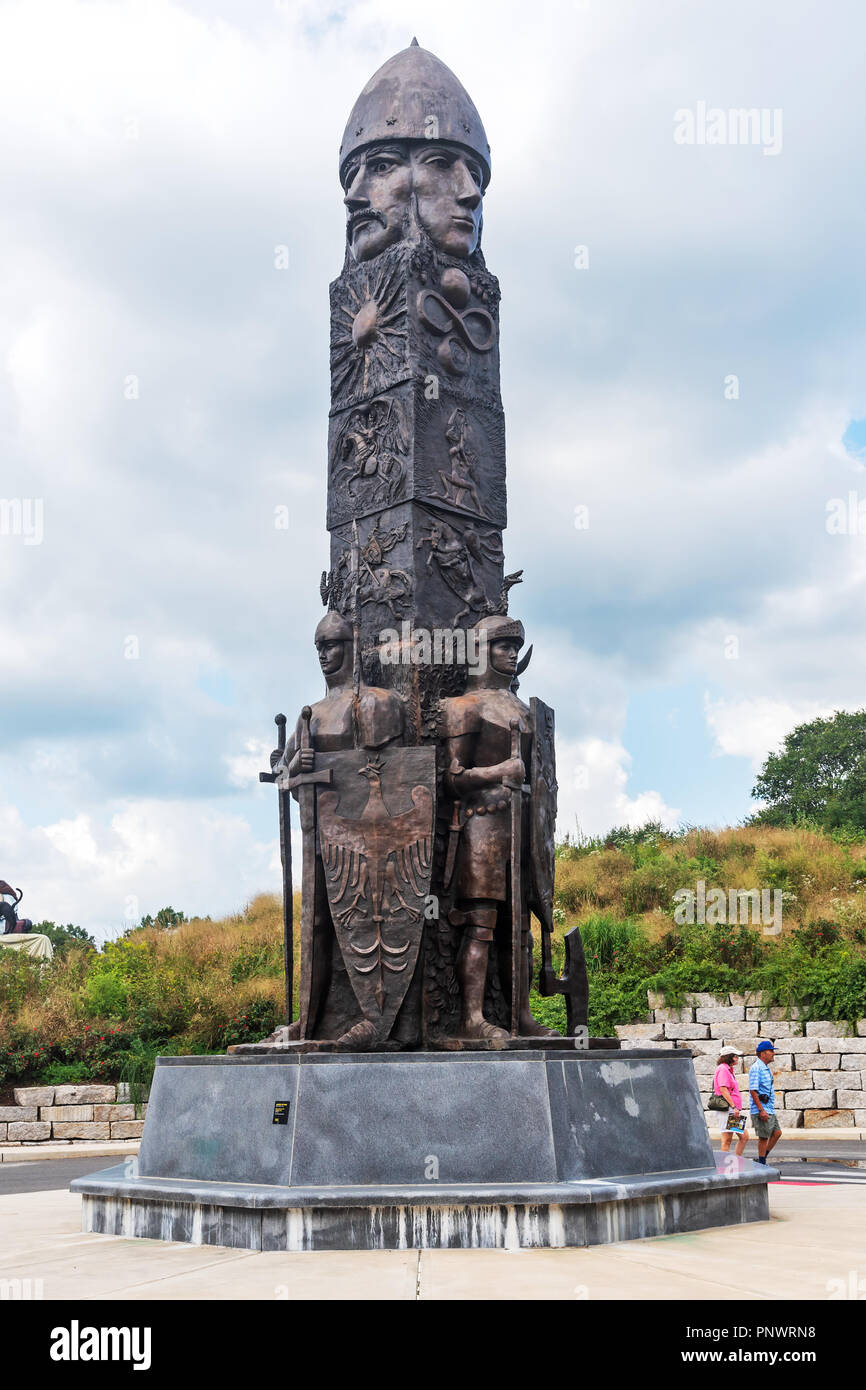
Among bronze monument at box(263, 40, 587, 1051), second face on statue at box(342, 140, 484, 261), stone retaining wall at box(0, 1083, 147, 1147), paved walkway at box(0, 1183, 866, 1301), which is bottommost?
stone retaining wall at box(0, 1083, 147, 1147)

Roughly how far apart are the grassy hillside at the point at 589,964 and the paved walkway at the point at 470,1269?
459 inches

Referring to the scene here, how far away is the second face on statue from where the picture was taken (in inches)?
364

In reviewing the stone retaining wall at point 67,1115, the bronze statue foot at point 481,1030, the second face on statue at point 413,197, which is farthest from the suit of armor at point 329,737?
the stone retaining wall at point 67,1115

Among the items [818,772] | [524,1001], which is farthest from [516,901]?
[818,772]

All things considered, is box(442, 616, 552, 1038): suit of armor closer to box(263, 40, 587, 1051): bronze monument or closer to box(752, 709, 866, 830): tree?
box(263, 40, 587, 1051): bronze monument

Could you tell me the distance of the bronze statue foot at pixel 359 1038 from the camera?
7355 millimetres

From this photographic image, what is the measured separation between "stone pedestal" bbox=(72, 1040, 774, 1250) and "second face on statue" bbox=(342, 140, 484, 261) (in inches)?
225

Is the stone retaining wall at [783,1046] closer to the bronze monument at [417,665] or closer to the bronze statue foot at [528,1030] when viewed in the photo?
the bronze statue foot at [528,1030]

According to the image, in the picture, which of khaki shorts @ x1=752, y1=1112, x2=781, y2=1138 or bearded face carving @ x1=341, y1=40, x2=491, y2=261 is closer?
bearded face carving @ x1=341, y1=40, x2=491, y2=261

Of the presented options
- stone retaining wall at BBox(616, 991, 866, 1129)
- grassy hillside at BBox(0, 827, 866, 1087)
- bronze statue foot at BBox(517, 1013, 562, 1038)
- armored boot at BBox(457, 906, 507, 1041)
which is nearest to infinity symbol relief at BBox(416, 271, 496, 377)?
armored boot at BBox(457, 906, 507, 1041)

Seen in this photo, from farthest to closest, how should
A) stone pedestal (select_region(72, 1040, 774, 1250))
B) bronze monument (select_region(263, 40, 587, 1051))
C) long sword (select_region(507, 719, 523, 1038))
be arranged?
long sword (select_region(507, 719, 523, 1038)), bronze monument (select_region(263, 40, 587, 1051)), stone pedestal (select_region(72, 1040, 774, 1250))

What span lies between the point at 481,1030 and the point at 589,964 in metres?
13.1

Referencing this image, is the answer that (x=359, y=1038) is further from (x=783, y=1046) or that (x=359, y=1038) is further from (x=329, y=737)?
(x=783, y=1046)
